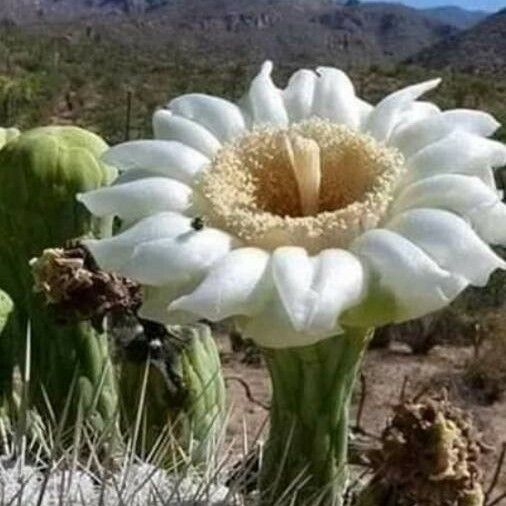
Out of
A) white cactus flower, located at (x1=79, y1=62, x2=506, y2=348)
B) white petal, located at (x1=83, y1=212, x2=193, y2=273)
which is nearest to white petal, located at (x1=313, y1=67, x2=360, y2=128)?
white cactus flower, located at (x1=79, y1=62, x2=506, y2=348)

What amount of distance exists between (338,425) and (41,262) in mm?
260

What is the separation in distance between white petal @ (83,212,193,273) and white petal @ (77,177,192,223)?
0.04m

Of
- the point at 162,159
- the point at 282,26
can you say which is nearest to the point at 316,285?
the point at 162,159

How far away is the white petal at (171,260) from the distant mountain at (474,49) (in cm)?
4159

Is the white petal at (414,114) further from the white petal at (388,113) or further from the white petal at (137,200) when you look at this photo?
the white petal at (137,200)

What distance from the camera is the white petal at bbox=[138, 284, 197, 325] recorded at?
0.88 m

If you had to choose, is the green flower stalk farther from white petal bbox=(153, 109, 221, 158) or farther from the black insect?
the black insect

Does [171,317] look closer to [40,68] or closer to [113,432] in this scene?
[113,432]

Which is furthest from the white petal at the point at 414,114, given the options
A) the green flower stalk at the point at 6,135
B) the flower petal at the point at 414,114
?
the green flower stalk at the point at 6,135

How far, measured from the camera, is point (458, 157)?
931 mm

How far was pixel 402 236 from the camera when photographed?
2.81 ft

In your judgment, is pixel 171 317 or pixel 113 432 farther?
pixel 113 432

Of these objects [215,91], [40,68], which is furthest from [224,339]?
[40,68]

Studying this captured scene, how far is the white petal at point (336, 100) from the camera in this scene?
105 centimetres
